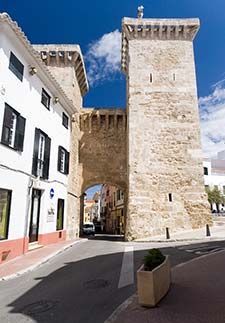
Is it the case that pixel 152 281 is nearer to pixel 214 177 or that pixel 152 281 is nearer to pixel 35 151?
pixel 35 151

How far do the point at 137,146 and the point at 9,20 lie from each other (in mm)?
11009

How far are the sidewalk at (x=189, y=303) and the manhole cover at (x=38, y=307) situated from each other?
4.46 ft

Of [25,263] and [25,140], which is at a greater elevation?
[25,140]

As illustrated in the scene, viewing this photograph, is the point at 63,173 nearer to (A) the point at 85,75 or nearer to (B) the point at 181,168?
(B) the point at 181,168

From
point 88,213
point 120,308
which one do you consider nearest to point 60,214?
point 120,308

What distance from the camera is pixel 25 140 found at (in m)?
10.6

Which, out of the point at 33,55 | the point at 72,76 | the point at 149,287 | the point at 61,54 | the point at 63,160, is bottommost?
the point at 149,287

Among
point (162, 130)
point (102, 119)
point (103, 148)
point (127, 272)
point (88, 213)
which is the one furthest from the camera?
point (88, 213)

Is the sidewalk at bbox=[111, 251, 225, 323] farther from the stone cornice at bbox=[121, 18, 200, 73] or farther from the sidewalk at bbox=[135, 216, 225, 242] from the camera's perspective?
the stone cornice at bbox=[121, 18, 200, 73]

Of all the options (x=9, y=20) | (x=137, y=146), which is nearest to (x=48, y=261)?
(x=9, y=20)

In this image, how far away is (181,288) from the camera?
5367 millimetres

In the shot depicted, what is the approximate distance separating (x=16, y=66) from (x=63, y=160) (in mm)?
6593

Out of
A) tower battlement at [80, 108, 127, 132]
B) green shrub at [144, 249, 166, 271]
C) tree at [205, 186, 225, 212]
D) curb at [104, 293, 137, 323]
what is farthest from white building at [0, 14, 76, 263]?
tree at [205, 186, 225, 212]

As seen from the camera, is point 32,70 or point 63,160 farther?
point 63,160
